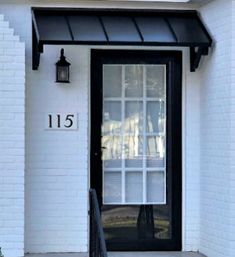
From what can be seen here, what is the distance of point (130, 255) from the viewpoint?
6891mm

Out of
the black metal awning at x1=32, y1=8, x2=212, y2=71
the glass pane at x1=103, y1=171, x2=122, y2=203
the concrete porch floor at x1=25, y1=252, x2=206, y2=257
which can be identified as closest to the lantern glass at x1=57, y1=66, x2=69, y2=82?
the black metal awning at x1=32, y1=8, x2=212, y2=71

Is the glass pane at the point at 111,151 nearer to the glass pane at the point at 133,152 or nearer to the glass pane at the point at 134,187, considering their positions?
the glass pane at the point at 133,152

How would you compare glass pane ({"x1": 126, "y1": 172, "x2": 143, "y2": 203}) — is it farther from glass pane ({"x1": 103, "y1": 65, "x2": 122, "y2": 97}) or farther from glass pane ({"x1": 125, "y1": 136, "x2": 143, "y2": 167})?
glass pane ({"x1": 103, "y1": 65, "x2": 122, "y2": 97})

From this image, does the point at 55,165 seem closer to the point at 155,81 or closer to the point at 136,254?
the point at 136,254

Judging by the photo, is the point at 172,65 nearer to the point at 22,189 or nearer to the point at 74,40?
the point at 74,40

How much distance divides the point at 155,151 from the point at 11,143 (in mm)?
1617

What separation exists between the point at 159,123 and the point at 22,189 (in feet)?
5.56

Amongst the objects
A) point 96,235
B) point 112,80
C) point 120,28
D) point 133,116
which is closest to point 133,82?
point 112,80

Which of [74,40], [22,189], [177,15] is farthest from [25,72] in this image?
[177,15]

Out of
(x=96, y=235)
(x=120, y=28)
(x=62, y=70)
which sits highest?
(x=120, y=28)

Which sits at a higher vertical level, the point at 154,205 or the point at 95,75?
the point at 95,75

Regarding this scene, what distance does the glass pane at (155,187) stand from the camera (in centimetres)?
715

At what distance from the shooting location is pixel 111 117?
23.4ft

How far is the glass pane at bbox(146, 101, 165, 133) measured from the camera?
7.18 meters
